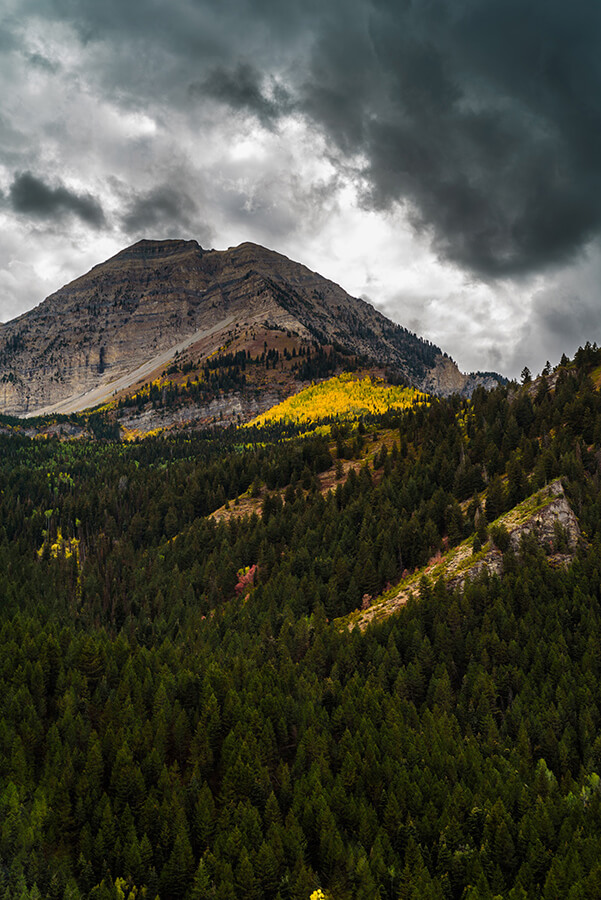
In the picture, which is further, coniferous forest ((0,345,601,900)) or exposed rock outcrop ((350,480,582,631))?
exposed rock outcrop ((350,480,582,631))

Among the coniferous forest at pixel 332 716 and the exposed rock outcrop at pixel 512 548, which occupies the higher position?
the exposed rock outcrop at pixel 512 548

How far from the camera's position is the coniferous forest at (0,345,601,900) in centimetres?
4650

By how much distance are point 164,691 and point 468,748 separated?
36.6m

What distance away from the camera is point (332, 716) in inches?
2586

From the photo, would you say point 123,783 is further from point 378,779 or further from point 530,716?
point 530,716

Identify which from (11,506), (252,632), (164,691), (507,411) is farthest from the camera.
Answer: (11,506)

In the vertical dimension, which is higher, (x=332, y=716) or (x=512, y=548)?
(x=512, y=548)

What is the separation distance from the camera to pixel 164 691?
6594 cm

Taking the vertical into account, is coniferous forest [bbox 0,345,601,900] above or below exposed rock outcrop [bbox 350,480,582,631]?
below

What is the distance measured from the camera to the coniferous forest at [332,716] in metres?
46.5

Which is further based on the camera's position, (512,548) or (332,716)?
(512,548)

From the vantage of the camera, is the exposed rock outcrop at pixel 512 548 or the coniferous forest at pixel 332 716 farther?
the exposed rock outcrop at pixel 512 548

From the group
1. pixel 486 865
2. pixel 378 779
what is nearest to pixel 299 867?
pixel 378 779

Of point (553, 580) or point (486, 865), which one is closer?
point (486, 865)
